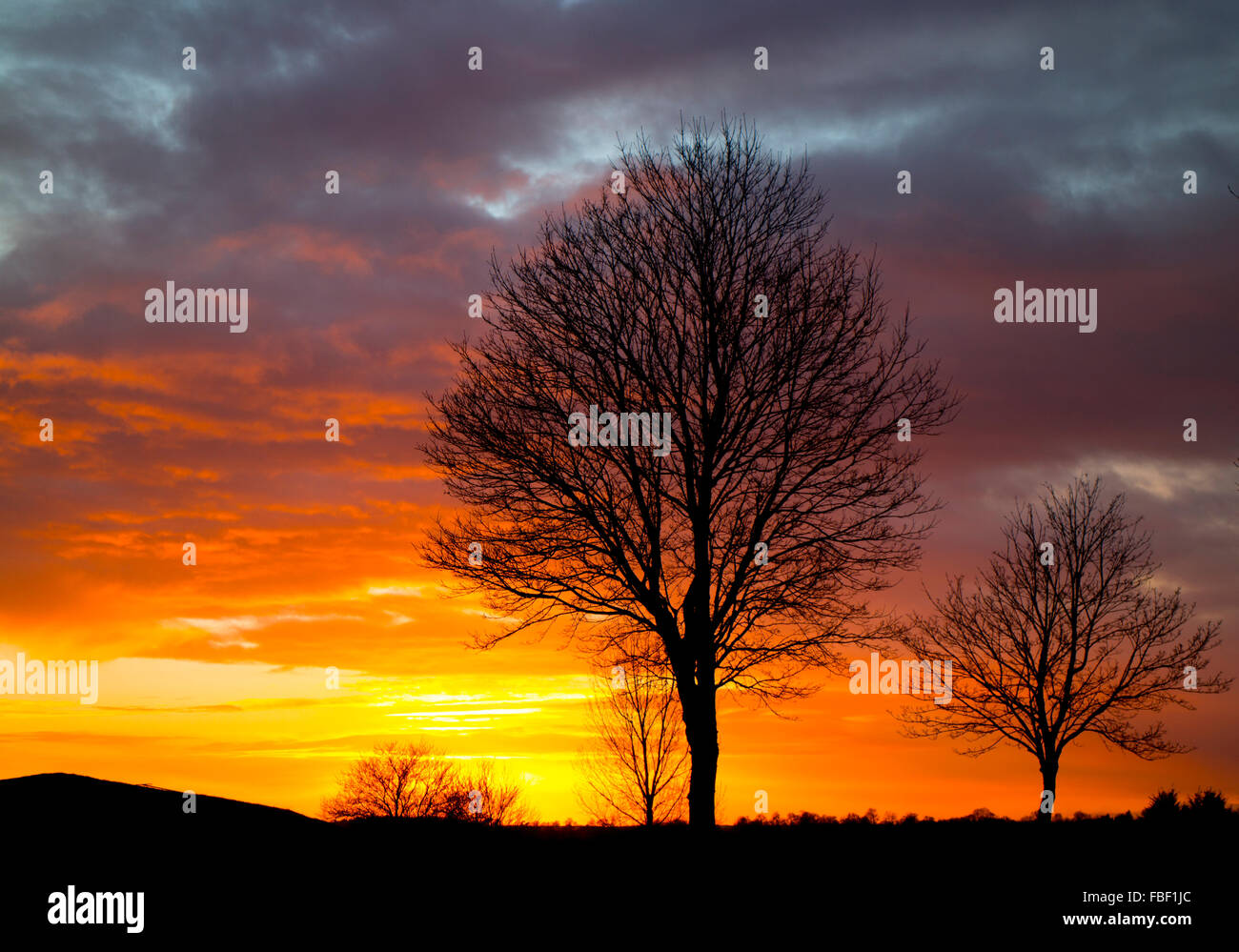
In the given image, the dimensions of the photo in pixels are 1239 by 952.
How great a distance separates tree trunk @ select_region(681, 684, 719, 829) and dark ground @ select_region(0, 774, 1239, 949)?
1.70 m

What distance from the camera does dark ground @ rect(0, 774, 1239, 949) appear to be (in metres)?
10.7

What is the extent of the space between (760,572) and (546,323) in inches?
254

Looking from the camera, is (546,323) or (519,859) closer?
(519,859)

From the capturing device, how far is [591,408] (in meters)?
19.0

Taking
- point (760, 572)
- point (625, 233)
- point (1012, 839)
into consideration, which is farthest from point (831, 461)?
point (1012, 839)

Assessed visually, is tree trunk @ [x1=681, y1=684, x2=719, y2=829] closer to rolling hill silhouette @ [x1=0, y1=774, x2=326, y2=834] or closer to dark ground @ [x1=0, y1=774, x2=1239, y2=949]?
dark ground @ [x1=0, y1=774, x2=1239, y2=949]

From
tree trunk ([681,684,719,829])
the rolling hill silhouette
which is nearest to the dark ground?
the rolling hill silhouette

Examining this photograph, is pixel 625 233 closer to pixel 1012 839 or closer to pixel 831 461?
pixel 831 461
